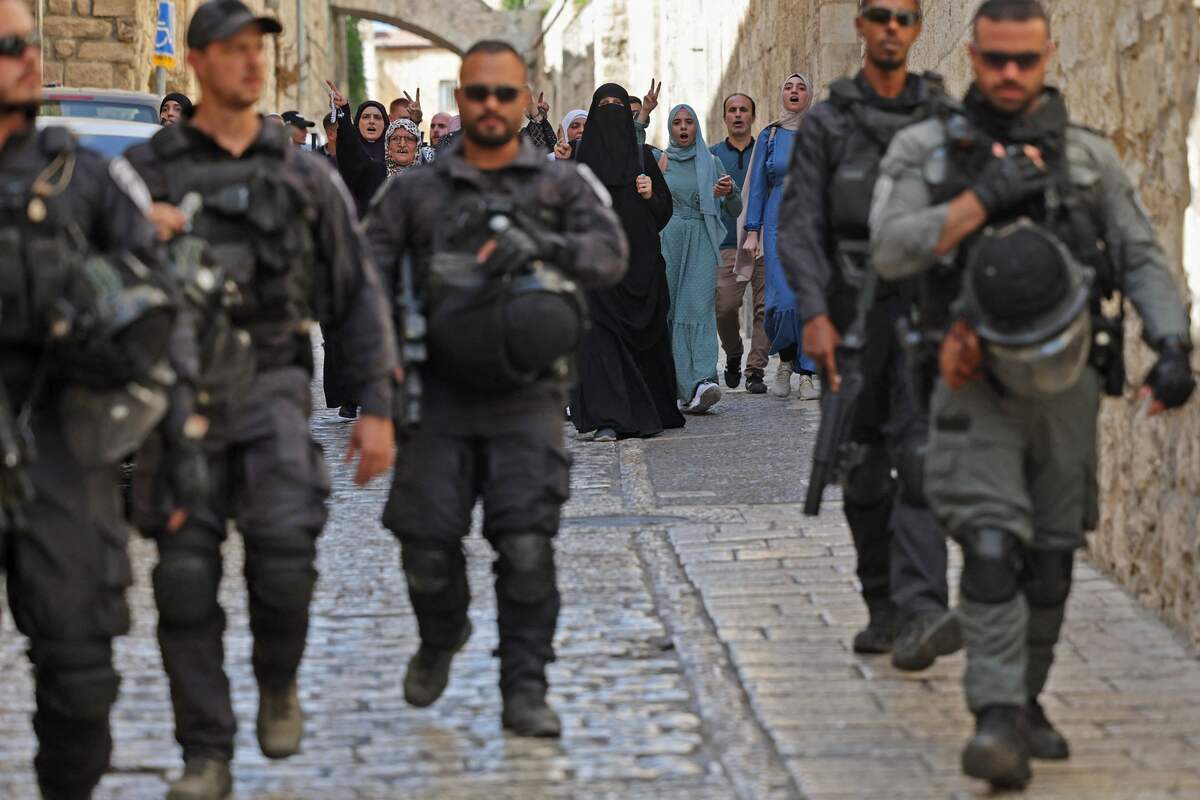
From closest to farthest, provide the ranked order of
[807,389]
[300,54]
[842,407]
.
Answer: [842,407], [807,389], [300,54]

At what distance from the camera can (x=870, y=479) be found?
248 inches

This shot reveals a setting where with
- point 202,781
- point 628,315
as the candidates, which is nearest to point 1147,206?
point 202,781

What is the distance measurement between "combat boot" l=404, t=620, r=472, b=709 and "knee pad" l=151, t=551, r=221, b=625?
0.94 m

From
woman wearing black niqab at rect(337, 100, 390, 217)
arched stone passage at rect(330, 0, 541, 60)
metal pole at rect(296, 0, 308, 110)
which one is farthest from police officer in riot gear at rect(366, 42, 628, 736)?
arched stone passage at rect(330, 0, 541, 60)

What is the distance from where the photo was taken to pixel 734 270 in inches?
554

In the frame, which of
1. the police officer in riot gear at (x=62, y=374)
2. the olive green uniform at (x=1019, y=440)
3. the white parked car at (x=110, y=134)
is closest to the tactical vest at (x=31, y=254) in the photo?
the police officer in riot gear at (x=62, y=374)

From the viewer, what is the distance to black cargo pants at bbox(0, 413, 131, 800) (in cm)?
434

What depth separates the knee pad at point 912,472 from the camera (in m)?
5.86

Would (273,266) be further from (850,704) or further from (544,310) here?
(850,704)

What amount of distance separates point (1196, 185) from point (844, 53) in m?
10.1

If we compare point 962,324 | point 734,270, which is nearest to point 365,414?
point 962,324

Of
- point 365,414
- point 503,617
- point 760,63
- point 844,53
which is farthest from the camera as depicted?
point 760,63

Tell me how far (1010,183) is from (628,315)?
6.91m

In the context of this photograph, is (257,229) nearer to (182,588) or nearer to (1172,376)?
(182,588)
